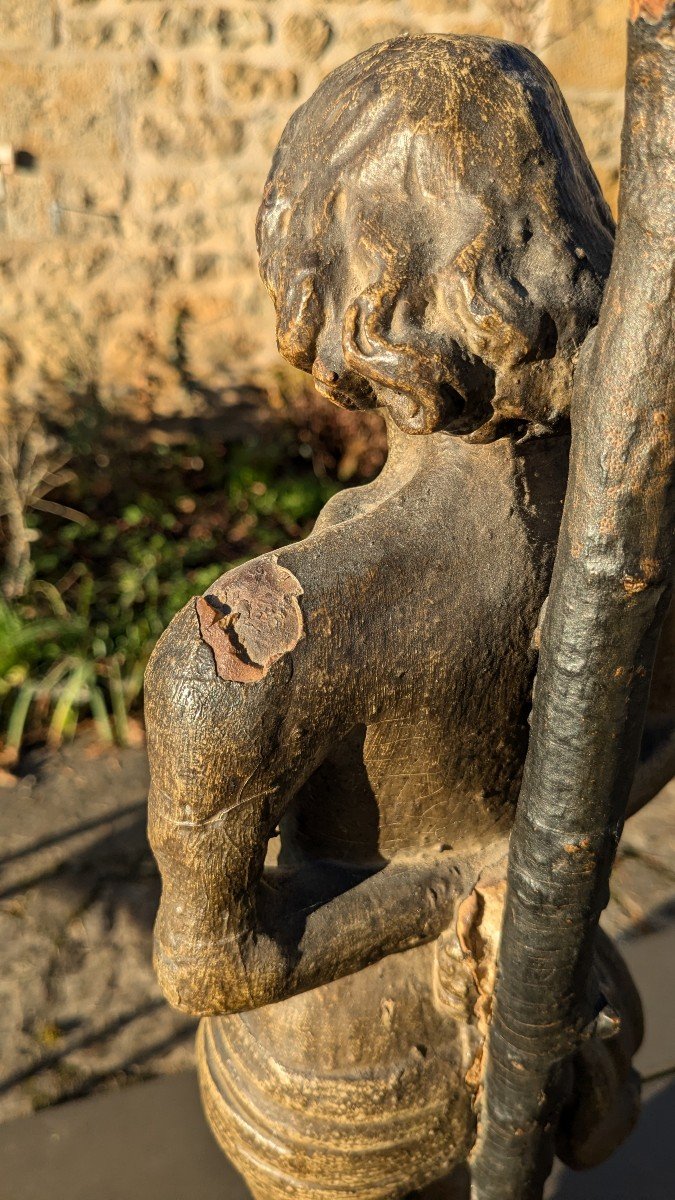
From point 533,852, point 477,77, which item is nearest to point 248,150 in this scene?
point 477,77

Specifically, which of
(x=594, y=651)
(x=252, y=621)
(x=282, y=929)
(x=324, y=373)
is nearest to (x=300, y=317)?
(x=324, y=373)

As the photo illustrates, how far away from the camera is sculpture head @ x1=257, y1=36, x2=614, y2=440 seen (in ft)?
3.44

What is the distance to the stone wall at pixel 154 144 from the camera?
476cm

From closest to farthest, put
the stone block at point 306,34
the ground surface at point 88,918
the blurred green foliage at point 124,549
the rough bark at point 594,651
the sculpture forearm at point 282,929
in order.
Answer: the rough bark at point 594,651
the sculpture forearm at point 282,929
the ground surface at point 88,918
the blurred green foliage at point 124,549
the stone block at point 306,34

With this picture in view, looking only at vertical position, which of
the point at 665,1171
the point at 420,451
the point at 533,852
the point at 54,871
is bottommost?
the point at 54,871

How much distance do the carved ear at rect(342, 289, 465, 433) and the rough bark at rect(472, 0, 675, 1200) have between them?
0.58 ft

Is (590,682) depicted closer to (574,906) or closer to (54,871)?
(574,906)

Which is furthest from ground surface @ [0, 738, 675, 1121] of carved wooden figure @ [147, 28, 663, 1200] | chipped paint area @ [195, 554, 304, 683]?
chipped paint area @ [195, 554, 304, 683]

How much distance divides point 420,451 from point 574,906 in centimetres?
52

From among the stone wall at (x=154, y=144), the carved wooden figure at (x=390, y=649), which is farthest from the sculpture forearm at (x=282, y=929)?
the stone wall at (x=154, y=144)

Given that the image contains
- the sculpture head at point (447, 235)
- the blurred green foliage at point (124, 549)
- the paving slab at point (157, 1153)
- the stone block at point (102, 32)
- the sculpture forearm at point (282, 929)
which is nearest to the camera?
the sculpture head at point (447, 235)

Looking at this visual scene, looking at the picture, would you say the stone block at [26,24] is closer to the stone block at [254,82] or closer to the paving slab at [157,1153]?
the stone block at [254,82]

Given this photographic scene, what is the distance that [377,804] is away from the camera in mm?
1275

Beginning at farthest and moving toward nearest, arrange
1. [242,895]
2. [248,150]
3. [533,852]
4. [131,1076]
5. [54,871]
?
[248,150] → [54,871] → [131,1076] → [242,895] → [533,852]
